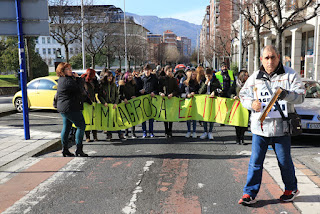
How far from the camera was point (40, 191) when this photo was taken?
504 cm

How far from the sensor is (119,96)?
9.26 meters

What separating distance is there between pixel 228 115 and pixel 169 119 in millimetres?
1569

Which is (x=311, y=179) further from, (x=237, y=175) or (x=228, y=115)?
(x=228, y=115)

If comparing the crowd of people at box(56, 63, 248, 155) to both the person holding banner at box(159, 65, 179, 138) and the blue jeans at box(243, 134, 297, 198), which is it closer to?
the person holding banner at box(159, 65, 179, 138)

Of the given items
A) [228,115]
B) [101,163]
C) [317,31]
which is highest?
[317,31]

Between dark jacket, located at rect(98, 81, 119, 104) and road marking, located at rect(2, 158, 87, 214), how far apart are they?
2573mm

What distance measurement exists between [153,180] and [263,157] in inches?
73.8

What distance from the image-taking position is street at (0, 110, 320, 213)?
4371mm

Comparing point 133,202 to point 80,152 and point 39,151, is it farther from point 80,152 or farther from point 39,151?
point 39,151

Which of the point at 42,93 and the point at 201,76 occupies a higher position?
the point at 201,76

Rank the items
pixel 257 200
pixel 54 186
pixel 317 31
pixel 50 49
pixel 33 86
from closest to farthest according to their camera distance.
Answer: pixel 257 200, pixel 54 186, pixel 33 86, pixel 317 31, pixel 50 49

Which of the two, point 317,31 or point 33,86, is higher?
point 317,31

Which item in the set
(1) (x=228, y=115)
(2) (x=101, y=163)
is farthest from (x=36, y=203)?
(1) (x=228, y=115)

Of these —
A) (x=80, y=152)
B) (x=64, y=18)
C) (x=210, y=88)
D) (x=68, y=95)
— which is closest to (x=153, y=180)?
(x=80, y=152)
